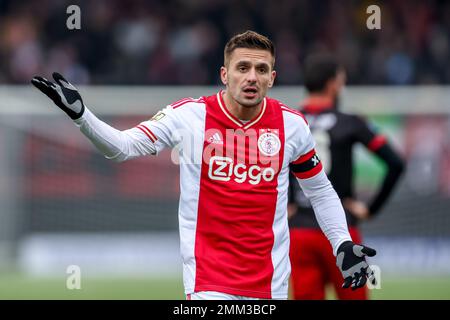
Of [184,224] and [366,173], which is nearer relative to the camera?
[184,224]

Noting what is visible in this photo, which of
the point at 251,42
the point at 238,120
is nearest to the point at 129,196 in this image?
the point at 238,120

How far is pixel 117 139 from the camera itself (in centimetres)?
559

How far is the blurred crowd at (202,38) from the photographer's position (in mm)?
17859

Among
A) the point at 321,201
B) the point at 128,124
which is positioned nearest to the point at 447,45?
the point at 128,124

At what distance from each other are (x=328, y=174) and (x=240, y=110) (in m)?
2.30

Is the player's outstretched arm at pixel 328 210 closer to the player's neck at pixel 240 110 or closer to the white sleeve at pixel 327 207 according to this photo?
the white sleeve at pixel 327 207

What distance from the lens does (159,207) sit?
14602mm

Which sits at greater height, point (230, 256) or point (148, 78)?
point (148, 78)

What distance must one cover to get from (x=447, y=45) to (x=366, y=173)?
5.03 m

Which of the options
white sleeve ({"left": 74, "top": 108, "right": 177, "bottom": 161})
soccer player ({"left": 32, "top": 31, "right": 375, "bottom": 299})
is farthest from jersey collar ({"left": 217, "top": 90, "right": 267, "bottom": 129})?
white sleeve ({"left": 74, "top": 108, "right": 177, "bottom": 161})

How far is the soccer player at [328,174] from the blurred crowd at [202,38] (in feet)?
30.3

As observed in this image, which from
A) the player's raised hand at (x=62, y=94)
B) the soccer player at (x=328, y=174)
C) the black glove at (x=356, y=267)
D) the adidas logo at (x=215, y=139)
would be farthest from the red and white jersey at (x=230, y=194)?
the soccer player at (x=328, y=174)

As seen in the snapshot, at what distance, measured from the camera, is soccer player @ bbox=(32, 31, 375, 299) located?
19.2 ft
